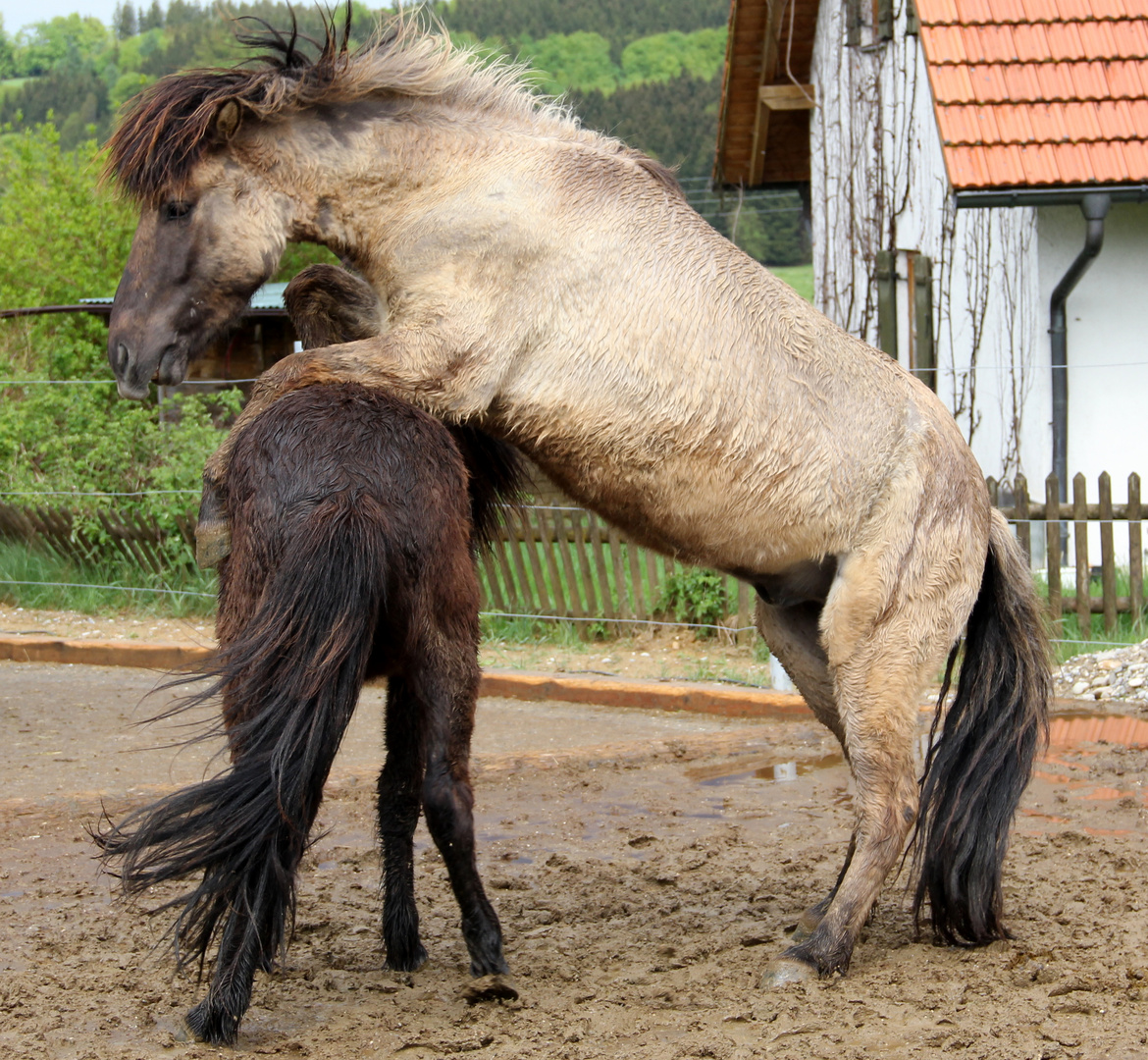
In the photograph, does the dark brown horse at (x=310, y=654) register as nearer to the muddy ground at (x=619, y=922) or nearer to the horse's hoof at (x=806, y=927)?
the muddy ground at (x=619, y=922)

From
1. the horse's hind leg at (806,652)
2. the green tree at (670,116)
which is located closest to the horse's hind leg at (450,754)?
the horse's hind leg at (806,652)

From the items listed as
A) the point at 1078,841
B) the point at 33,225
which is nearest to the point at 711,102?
the point at 33,225

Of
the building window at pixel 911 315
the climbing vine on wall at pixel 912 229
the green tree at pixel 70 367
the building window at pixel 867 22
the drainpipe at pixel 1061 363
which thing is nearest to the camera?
the drainpipe at pixel 1061 363

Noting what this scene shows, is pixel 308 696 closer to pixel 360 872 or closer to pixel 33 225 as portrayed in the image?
pixel 360 872

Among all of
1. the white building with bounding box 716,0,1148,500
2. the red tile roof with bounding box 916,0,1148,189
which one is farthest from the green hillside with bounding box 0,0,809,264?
the red tile roof with bounding box 916,0,1148,189

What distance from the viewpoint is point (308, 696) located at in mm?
2830

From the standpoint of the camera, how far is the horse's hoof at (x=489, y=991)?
3.21 meters

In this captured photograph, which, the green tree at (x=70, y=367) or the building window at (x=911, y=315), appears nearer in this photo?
the green tree at (x=70, y=367)

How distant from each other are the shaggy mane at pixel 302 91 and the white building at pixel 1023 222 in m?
5.46

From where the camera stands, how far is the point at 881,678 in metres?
3.60

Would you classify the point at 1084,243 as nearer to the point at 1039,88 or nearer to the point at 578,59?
the point at 1039,88

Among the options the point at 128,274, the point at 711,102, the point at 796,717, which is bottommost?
the point at 796,717

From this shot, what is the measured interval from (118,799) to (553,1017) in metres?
2.73

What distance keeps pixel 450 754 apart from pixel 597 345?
116 centimetres
